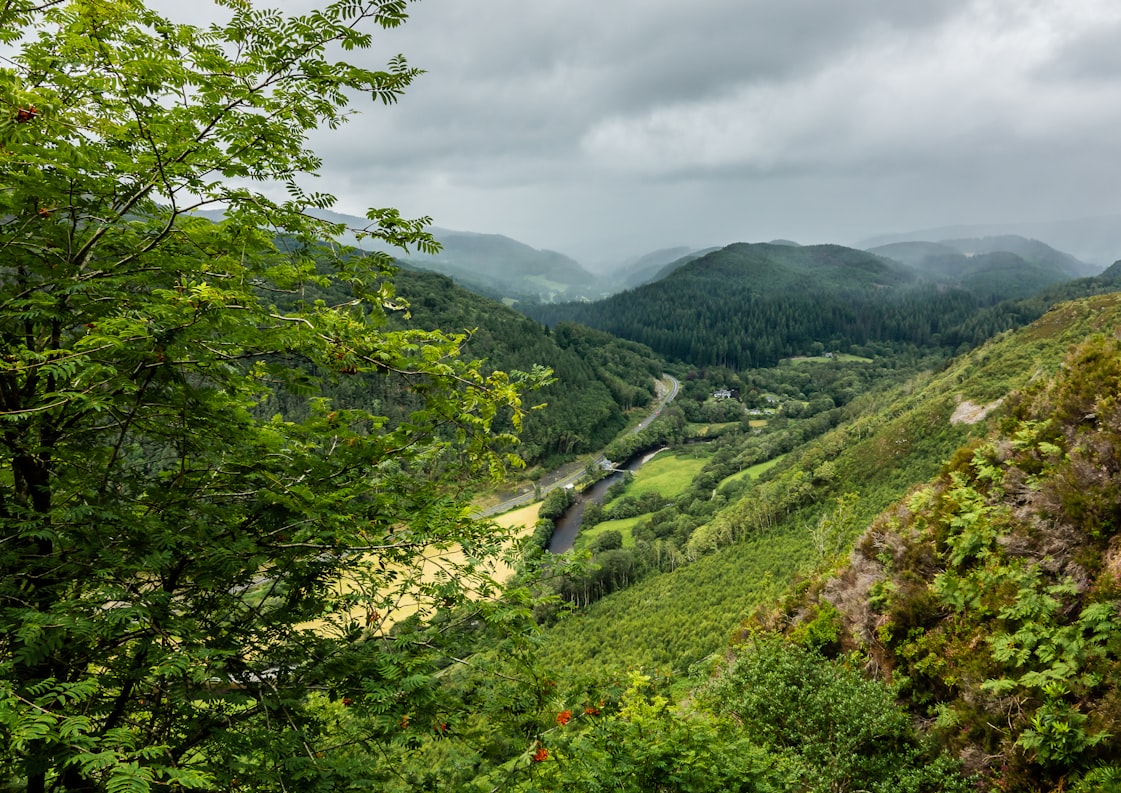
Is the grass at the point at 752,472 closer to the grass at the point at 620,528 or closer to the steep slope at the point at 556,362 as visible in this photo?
the grass at the point at 620,528

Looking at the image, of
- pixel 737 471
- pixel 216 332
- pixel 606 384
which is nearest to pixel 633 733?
pixel 216 332

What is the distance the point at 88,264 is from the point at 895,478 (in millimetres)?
52289

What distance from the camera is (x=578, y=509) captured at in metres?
90.6

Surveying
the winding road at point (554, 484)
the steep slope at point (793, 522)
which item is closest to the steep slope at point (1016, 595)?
the steep slope at point (793, 522)

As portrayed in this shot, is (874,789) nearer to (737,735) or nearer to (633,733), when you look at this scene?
(737,735)

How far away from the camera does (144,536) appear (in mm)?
4441

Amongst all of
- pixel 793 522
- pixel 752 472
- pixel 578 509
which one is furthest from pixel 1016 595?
pixel 752 472

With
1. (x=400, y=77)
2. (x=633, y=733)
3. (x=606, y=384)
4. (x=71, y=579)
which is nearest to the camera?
(x=71, y=579)

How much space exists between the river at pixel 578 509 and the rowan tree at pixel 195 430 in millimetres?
61821

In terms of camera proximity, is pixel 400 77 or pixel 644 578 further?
pixel 644 578

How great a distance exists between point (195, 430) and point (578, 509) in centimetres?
8838

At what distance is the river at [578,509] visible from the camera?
2997 inches

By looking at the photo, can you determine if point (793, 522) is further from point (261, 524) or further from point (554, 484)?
point (554, 484)

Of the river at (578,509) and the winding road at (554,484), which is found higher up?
the winding road at (554,484)
